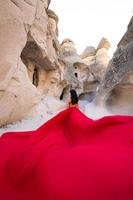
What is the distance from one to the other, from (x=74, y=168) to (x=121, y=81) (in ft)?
16.1

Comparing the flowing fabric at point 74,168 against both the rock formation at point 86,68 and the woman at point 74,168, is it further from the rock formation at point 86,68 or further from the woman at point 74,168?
the rock formation at point 86,68

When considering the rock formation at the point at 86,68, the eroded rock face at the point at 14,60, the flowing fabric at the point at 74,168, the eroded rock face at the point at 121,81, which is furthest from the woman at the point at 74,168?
the rock formation at the point at 86,68

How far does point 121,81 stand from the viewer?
5484 mm

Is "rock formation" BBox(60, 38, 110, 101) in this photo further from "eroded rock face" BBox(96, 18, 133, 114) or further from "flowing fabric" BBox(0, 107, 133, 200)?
"flowing fabric" BBox(0, 107, 133, 200)

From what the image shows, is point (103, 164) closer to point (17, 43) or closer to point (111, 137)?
point (111, 137)

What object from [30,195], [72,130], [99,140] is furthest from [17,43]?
[30,195]

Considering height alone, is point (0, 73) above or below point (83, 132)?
above

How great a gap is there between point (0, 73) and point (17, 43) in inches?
28.1

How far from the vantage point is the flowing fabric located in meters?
0.82

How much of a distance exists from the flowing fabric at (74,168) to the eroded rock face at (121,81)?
14.0 feet

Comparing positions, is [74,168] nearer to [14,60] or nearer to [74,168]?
[74,168]

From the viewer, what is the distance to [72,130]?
5.10 feet

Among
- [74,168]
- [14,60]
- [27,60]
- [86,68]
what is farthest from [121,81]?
[86,68]

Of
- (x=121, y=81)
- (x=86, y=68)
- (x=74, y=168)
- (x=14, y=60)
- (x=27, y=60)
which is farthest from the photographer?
(x=86, y=68)
